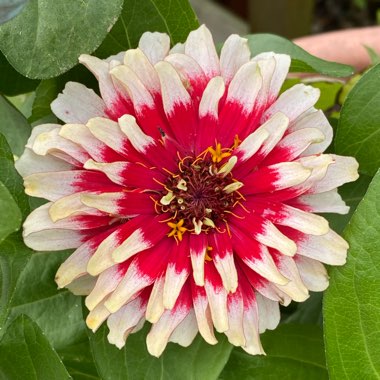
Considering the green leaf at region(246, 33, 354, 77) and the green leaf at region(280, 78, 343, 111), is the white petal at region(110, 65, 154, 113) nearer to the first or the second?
the green leaf at region(246, 33, 354, 77)

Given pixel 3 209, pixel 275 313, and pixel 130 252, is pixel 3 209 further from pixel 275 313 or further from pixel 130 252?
pixel 275 313

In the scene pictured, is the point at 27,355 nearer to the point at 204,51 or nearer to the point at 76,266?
the point at 76,266

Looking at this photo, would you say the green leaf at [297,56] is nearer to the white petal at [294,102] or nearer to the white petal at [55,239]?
the white petal at [294,102]

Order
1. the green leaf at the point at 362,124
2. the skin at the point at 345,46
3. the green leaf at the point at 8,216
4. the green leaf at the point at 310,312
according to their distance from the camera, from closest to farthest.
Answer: the green leaf at the point at 8,216 < the green leaf at the point at 362,124 < the green leaf at the point at 310,312 < the skin at the point at 345,46

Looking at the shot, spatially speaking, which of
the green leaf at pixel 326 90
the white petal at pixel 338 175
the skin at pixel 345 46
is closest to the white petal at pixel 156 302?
the white petal at pixel 338 175

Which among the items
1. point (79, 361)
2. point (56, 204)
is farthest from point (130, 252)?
point (79, 361)
